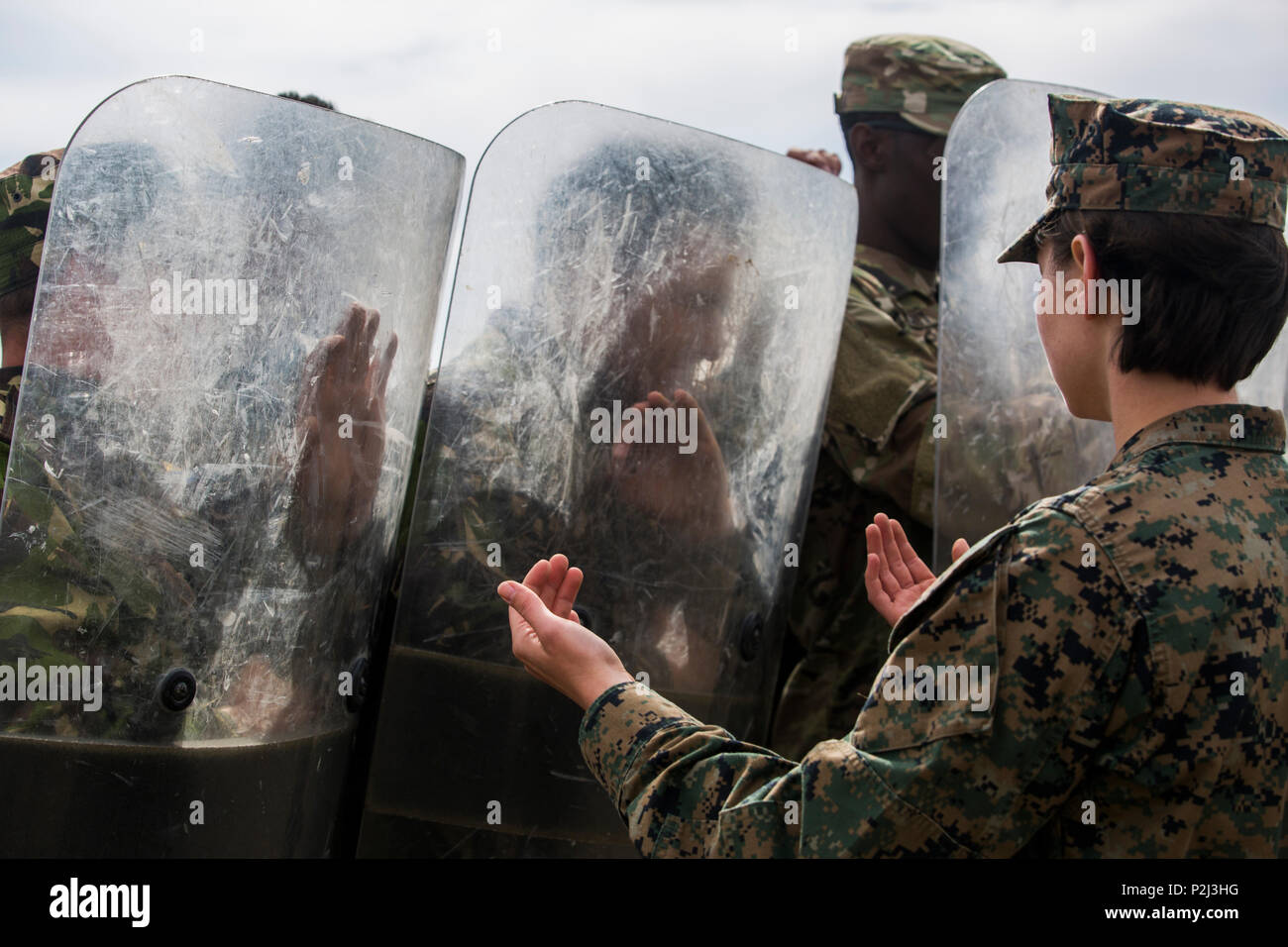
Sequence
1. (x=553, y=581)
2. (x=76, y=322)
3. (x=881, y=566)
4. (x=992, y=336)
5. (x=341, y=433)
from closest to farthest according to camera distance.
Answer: (x=553, y=581) < (x=76, y=322) < (x=881, y=566) < (x=341, y=433) < (x=992, y=336)

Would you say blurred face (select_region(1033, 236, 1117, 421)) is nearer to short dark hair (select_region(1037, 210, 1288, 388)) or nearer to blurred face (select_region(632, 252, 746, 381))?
short dark hair (select_region(1037, 210, 1288, 388))

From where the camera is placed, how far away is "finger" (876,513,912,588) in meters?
1.96

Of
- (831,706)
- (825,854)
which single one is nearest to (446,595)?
(825,854)

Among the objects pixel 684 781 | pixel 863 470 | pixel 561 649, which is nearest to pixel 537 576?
pixel 561 649

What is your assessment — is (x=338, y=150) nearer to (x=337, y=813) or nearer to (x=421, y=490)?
(x=421, y=490)

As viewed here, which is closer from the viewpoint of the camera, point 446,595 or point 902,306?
point 446,595

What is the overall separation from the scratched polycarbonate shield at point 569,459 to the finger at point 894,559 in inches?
17.5

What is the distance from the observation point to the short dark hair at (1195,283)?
1.35 m

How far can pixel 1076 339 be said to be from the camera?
1.44 metres

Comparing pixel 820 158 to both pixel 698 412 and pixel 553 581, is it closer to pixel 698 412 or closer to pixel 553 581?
pixel 698 412

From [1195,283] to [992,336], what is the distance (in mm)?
1159
